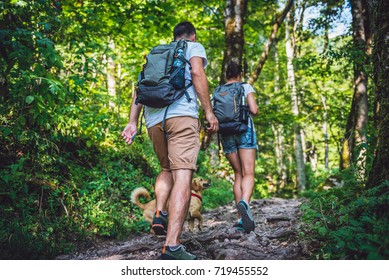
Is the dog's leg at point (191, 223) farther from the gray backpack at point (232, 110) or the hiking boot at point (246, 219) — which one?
the gray backpack at point (232, 110)

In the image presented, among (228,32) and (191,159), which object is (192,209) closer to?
(191,159)

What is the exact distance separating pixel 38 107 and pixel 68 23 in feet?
6.72

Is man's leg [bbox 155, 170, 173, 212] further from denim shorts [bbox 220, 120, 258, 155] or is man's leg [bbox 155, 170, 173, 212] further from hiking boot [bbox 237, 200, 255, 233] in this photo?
denim shorts [bbox 220, 120, 258, 155]

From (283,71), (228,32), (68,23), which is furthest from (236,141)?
(283,71)

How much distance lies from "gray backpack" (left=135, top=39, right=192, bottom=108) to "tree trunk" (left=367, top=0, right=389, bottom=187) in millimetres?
2094

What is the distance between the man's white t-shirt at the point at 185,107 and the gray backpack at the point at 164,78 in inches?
2.1

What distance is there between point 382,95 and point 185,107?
2227mm

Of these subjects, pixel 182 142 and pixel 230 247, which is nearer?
pixel 182 142

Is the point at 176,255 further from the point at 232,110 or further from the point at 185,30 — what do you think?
the point at 185,30

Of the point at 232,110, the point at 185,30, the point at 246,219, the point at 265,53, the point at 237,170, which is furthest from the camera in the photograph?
the point at 265,53

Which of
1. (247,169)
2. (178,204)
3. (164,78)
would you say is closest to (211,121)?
(164,78)

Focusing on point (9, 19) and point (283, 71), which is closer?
point (9, 19)

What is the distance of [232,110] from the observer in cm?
471

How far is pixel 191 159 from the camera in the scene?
345 centimetres
